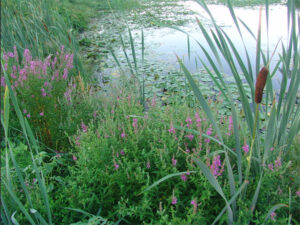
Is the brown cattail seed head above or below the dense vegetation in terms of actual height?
above

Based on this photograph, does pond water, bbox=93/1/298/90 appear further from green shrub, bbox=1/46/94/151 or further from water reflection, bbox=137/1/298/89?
green shrub, bbox=1/46/94/151

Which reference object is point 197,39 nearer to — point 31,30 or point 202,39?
point 202,39

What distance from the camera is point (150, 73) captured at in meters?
4.68

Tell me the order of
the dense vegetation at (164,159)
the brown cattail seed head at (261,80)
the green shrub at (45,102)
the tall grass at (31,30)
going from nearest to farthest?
the brown cattail seed head at (261,80) < the dense vegetation at (164,159) < the green shrub at (45,102) < the tall grass at (31,30)

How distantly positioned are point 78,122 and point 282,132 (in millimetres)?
1731

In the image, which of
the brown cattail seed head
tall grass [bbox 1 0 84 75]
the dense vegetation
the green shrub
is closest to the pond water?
tall grass [bbox 1 0 84 75]

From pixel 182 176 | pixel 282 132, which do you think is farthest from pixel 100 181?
pixel 282 132

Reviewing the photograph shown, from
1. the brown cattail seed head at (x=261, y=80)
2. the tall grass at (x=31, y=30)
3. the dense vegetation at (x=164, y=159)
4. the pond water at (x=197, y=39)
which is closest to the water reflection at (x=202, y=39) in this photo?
the pond water at (x=197, y=39)

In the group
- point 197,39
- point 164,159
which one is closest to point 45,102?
point 164,159

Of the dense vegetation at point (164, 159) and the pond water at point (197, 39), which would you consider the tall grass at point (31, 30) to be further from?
the pond water at point (197, 39)

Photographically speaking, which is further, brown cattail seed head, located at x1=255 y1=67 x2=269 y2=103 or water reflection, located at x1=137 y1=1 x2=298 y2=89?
water reflection, located at x1=137 y1=1 x2=298 y2=89

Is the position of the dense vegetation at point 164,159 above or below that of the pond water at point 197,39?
below

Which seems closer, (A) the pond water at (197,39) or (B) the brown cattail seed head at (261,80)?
(B) the brown cattail seed head at (261,80)

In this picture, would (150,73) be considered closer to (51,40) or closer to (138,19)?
(51,40)
